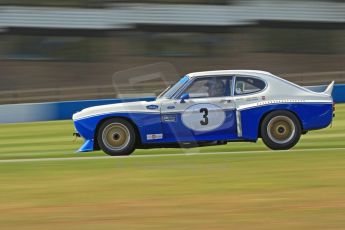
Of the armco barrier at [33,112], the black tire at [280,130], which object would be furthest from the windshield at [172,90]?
the armco barrier at [33,112]

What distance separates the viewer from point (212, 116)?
10.2 metres

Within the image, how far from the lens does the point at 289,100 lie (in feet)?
33.8

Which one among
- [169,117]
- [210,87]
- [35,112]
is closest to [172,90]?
[169,117]

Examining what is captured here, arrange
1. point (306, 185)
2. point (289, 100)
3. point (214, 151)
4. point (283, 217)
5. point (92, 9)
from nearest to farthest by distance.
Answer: point (283, 217) → point (306, 185) → point (289, 100) → point (214, 151) → point (92, 9)

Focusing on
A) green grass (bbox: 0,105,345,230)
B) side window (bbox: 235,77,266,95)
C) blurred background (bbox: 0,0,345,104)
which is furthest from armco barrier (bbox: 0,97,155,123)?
blurred background (bbox: 0,0,345,104)

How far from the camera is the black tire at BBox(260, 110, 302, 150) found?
1026 cm

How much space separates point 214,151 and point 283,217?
5.29 meters

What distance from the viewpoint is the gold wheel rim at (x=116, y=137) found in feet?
34.1

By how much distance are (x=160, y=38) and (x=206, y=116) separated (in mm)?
29412

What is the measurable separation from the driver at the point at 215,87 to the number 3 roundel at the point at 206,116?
22 centimetres

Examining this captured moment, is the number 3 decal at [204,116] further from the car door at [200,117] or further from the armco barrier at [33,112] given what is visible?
the armco barrier at [33,112]

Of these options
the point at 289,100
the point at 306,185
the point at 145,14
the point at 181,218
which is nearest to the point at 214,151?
the point at 289,100

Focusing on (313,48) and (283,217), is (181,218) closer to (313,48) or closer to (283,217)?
(283,217)

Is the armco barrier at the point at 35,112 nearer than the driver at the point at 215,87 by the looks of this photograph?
No
